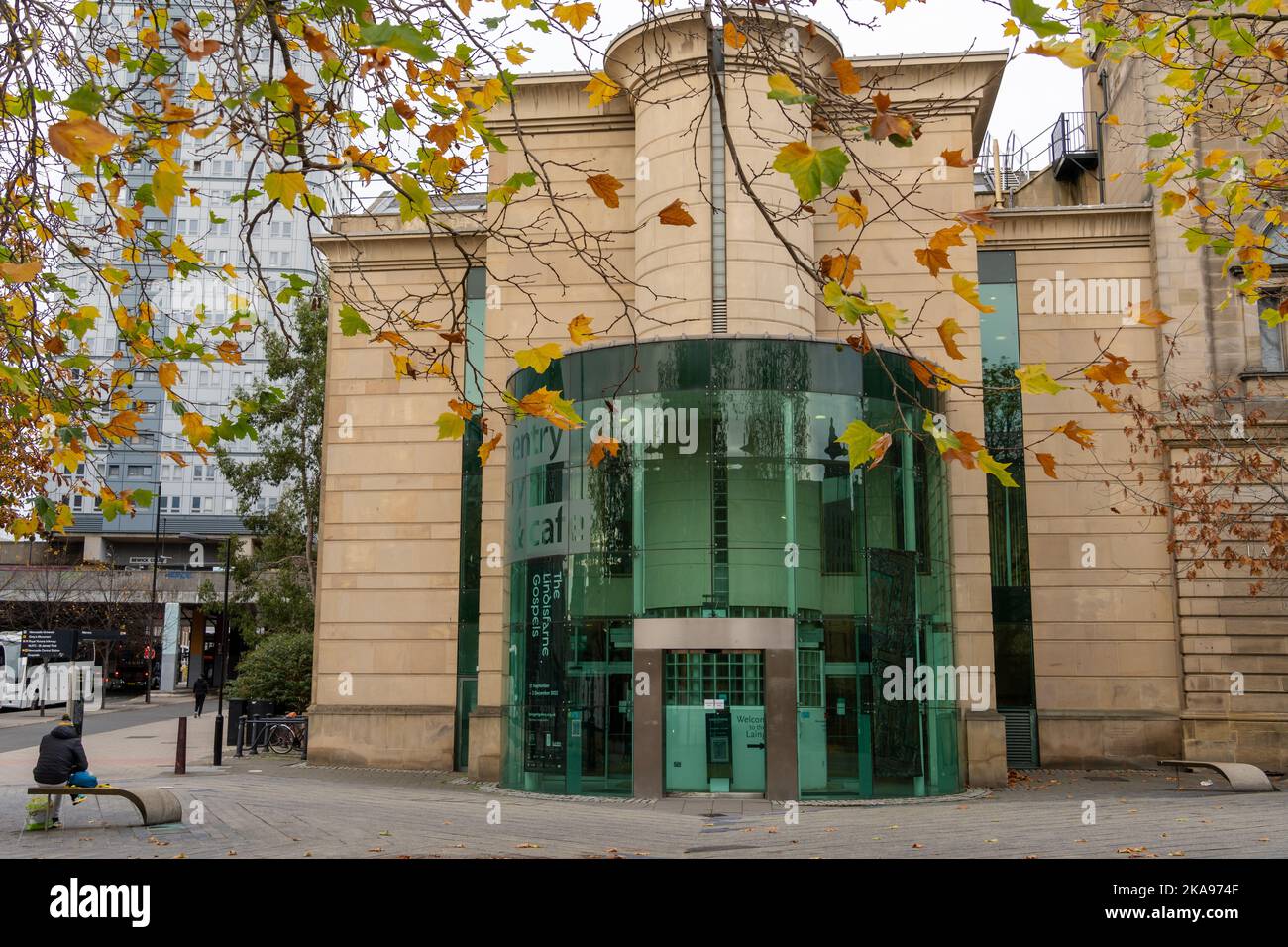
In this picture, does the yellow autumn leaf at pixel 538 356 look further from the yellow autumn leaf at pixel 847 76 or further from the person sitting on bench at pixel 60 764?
the person sitting on bench at pixel 60 764

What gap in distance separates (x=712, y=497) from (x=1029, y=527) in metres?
9.13

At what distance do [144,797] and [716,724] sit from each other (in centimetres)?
745

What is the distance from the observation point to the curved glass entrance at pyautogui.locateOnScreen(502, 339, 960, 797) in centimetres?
1683

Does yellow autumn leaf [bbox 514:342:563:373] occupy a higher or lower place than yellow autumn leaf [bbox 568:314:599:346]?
lower

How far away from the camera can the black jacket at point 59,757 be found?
45.4 feet

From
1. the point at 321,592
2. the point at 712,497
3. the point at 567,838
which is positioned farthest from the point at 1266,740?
the point at 321,592

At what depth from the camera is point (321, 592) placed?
78.6ft

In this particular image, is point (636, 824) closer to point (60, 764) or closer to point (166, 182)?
point (60, 764)

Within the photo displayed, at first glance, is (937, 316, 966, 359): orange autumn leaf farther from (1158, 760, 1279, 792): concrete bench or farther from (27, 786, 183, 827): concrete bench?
(1158, 760, 1279, 792): concrete bench

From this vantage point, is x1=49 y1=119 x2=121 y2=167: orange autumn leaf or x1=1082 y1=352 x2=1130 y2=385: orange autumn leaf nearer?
x1=49 y1=119 x2=121 y2=167: orange autumn leaf

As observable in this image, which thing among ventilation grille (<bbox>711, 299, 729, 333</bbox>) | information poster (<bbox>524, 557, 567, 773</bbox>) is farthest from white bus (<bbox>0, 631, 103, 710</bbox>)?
ventilation grille (<bbox>711, 299, 729, 333</bbox>)

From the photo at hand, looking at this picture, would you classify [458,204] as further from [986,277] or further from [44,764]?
[44,764]

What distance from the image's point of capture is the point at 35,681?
45.8 m

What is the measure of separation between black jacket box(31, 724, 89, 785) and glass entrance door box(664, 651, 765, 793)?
24.8ft
